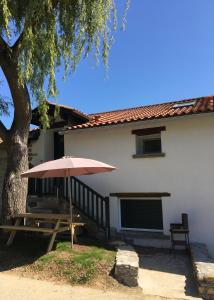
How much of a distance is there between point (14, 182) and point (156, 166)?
4.10 meters

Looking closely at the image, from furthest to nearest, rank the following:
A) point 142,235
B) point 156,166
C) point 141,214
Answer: point 141,214 → point 156,166 → point 142,235

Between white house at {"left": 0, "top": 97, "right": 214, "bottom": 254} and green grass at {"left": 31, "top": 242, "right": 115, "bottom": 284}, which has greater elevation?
white house at {"left": 0, "top": 97, "right": 214, "bottom": 254}

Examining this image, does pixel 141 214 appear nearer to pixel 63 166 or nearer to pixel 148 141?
pixel 148 141

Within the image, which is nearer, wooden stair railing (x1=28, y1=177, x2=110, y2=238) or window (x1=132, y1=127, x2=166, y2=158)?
wooden stair railing (x1=28, y1=177, x2=110, y2=238)

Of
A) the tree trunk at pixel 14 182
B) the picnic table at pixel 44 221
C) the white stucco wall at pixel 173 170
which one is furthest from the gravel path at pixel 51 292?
the white stucco wall at pixel 173 170

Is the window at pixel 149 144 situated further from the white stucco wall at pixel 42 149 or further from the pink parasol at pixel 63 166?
the white stucco wall at pixel 42 149

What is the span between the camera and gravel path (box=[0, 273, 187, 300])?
5.50m

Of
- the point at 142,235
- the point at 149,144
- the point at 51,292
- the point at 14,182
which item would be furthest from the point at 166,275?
the point at 149,144

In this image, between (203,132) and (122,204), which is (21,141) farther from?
(203,132)

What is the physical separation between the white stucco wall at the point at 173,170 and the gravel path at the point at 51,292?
4.02 m

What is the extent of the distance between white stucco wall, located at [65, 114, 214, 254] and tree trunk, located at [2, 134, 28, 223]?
277 cm

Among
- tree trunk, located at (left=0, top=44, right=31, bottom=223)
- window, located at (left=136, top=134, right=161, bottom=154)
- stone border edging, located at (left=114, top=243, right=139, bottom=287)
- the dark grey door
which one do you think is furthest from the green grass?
window, located at (left=136, top=134, right=161, bottom=154)

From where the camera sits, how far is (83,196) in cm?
1056

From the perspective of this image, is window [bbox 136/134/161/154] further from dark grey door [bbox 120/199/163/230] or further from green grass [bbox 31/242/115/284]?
green grass [bbox 31/242/115/284]
